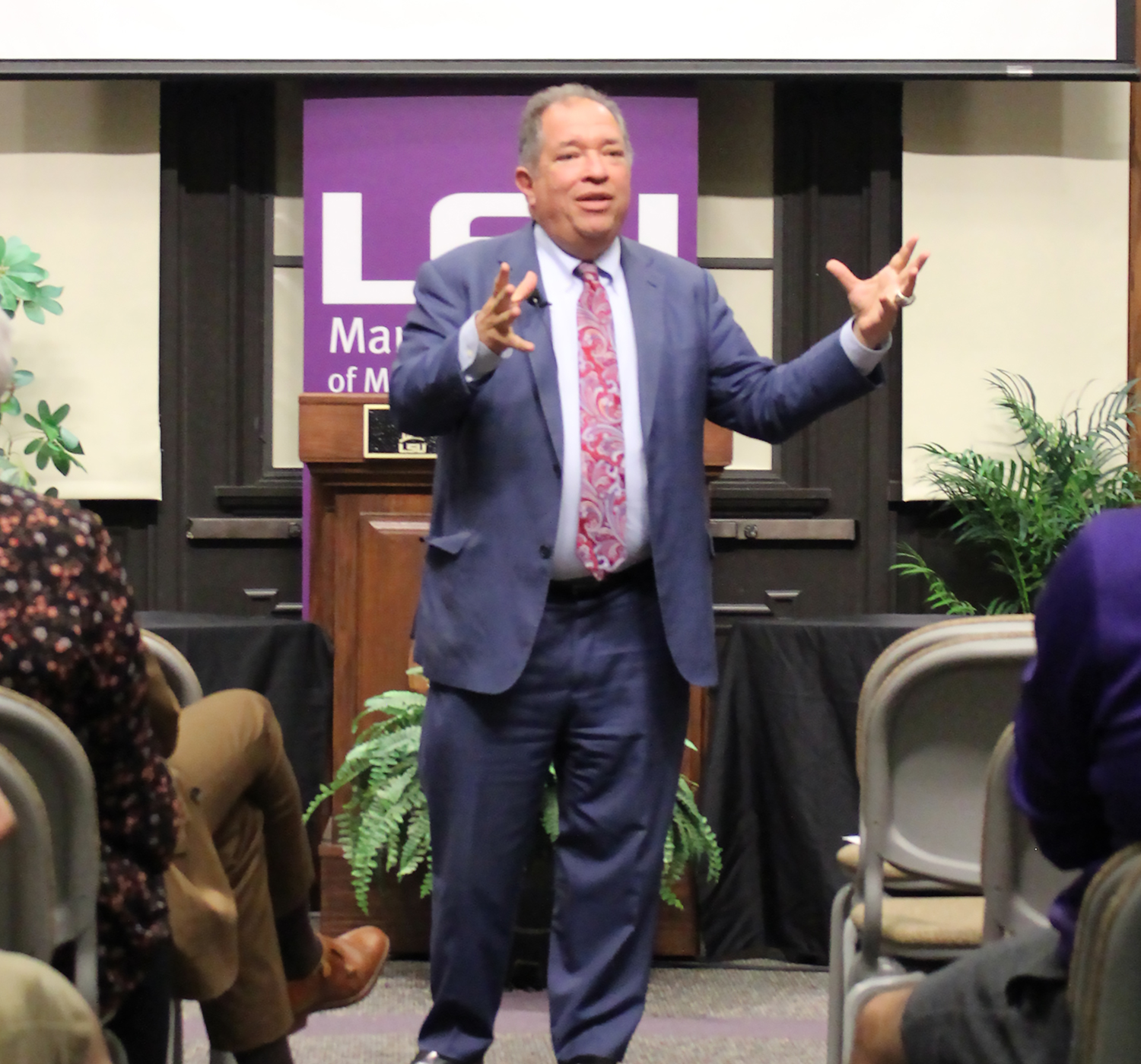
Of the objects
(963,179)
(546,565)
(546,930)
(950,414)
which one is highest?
(963,179)

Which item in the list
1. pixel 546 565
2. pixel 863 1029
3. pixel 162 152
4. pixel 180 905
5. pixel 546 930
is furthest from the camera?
pixel 162 152

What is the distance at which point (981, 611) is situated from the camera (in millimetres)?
4297

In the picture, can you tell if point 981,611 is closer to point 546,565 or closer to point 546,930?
point 546,930

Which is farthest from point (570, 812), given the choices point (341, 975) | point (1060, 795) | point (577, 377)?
point (1060, 795)

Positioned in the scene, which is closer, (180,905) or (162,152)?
(180,905)

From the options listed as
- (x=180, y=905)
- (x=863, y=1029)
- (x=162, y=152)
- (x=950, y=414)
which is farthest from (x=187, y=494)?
(x=863, y=1029)

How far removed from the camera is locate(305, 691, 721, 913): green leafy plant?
292cm

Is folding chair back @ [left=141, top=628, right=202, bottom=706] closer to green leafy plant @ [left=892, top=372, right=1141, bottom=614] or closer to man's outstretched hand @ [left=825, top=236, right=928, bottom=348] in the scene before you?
man's outstretched hand @ [left=825, top=236, right=928, bottom=348]

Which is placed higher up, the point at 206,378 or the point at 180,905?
the point at 206,378

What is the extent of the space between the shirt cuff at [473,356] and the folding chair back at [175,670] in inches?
22.1

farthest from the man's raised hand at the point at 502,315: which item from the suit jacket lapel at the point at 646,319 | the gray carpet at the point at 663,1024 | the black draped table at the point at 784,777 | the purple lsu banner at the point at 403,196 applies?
the purple lsu banner at the point at 403,196

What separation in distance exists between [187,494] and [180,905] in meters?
2.88
